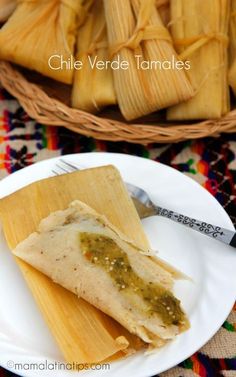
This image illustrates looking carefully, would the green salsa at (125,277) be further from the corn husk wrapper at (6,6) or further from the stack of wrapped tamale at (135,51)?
the corn husk wrapper at (6,6)

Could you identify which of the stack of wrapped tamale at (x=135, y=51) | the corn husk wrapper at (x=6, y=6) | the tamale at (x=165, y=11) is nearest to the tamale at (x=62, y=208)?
the stack of wrapped tamale at (x=135, y=51)

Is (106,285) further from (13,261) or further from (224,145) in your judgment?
(224,145)

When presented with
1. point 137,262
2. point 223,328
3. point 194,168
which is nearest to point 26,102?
point 194,168

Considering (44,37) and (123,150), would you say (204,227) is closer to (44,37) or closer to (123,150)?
(123,150)
